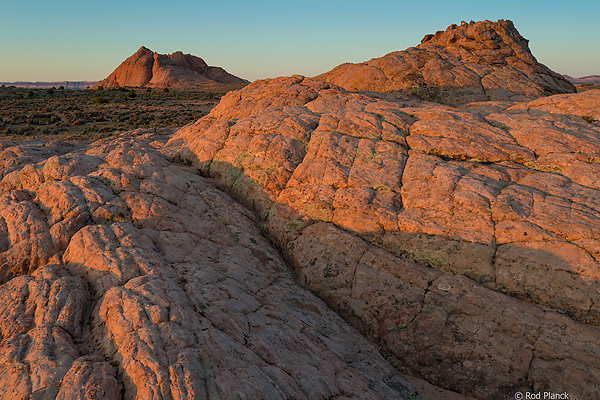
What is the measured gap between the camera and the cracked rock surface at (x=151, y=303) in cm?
540

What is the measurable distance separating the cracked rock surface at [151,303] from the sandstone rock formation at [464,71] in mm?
19217

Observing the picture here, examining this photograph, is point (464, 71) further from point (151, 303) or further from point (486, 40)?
point (151, 303)

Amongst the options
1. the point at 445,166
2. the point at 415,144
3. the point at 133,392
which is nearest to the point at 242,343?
the point at 133,392

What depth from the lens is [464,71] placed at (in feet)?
86.7

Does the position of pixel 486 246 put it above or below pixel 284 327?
above

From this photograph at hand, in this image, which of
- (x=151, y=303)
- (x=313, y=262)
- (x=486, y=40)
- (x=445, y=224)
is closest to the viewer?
(x=151, y=303)

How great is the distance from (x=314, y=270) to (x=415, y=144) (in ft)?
21.0

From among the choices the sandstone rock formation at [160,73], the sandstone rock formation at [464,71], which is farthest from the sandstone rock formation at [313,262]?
the sandstone rock formation at [160,73]

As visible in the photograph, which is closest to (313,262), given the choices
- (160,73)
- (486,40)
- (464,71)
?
(464,71)

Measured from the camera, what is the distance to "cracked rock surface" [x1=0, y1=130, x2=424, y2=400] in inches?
213

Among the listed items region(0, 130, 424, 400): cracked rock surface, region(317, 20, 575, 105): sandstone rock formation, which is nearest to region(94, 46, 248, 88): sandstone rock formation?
region(317, 20, 575, 105): sandstone rock formation

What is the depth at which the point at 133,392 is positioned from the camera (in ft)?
16.8

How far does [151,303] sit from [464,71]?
1097 inches

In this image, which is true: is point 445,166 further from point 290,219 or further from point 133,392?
point 133,392
